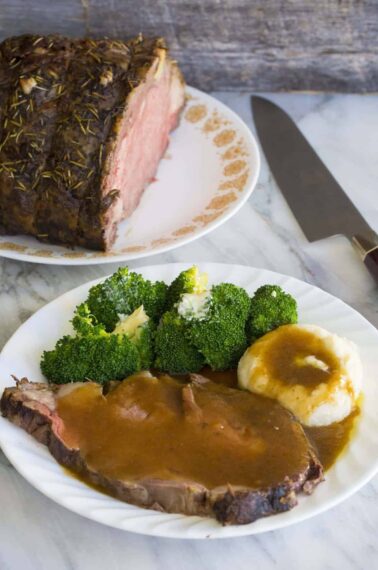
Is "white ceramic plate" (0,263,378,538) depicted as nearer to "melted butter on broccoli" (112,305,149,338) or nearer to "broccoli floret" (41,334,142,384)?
"broccoli floret" (41,334,142,384)

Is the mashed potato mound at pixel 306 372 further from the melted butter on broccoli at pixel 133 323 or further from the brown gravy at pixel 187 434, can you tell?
the melted butter on broccoli at pixel 133 323

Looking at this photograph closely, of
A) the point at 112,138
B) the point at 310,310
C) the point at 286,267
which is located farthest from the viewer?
the point at 286,267

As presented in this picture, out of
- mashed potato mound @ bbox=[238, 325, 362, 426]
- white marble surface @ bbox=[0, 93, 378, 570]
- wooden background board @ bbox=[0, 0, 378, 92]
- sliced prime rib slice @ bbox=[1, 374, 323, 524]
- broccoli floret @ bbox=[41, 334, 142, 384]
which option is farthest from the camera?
wooden background board @ bbox=[0, 0, 378, 92]

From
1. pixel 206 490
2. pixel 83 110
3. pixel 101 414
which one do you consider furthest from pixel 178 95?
pixel 206 490

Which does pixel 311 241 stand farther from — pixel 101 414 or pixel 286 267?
pixel 101 414

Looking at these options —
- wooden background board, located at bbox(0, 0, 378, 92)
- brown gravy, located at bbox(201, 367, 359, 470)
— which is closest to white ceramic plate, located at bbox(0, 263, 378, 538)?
brown gravy, located at bbox(201, 367, 359, 470)

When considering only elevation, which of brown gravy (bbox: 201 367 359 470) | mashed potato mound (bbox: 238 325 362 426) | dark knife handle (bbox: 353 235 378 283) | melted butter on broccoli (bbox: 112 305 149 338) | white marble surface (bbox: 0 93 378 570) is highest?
mashed potato mound (bbox: 238 325 362 426)

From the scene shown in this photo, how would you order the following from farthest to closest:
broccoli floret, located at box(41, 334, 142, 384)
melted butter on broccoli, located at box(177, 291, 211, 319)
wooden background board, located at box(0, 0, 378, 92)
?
wooden background board, located at box(0, 0, 378, 92)
melted butter on broccoli, located at box(177, 291, 211, 319)
broccoli floret, located at box(41, 334, 142, 384)
